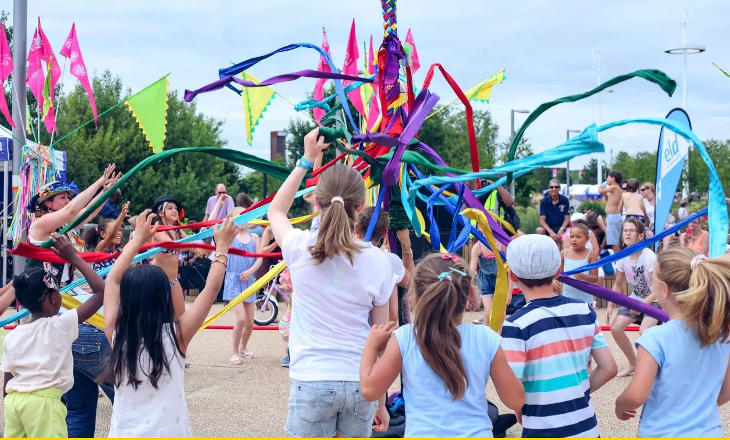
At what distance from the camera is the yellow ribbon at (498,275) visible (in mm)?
3248

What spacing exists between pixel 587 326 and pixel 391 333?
710 millimetres

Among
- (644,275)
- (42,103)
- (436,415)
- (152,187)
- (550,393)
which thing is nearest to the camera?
(436,415)

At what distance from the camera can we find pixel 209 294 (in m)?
2.79

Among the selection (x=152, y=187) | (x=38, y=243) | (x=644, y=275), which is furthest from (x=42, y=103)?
(x=152, y=187)

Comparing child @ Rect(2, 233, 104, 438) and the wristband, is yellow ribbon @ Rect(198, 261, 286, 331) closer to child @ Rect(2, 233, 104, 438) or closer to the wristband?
child @ Rect(2, 233, 104, 438)

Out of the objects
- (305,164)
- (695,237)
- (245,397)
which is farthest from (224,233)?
(695,237)

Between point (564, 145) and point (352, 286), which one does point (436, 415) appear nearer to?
point (352, 286)

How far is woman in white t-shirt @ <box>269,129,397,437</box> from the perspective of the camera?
2.55m

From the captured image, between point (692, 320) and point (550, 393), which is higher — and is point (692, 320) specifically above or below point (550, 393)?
above

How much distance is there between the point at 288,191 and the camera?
9.21 ft

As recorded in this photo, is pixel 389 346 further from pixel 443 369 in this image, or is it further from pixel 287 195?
pixel 287 195

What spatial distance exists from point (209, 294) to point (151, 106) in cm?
268

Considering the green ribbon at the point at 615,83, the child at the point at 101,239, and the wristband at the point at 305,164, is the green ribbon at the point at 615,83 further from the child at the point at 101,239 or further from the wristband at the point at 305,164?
the child at the point at 101,239

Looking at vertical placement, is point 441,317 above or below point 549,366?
above
